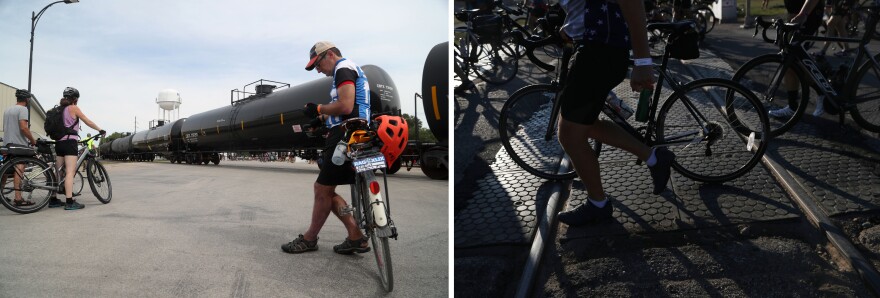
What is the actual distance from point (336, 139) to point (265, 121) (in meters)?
0.72

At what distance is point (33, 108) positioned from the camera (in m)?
1.17

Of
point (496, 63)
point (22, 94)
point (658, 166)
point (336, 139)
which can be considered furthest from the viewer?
point (496, 63)

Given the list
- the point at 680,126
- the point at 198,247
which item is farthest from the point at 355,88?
the point at 680,126

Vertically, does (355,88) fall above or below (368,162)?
above

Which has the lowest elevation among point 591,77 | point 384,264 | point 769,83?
point 384,264

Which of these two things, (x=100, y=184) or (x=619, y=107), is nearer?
(x=100, y=184)

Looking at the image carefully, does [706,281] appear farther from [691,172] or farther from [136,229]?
[136,229]

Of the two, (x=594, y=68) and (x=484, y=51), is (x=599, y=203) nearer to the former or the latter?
(x=594, y=68)

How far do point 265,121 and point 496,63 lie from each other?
126cm

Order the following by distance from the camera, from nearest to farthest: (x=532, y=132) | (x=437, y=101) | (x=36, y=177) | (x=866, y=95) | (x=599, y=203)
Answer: (x=437, y=101) < (x=36, y=177) < (x=599, y=203) < (x=532, y=132) < (x=866, y=95)

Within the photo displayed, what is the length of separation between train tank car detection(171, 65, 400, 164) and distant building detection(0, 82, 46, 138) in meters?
0.27

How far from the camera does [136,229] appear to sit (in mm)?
1113

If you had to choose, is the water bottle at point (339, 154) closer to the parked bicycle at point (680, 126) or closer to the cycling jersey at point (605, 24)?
the cycling jersey at point (605, 24)

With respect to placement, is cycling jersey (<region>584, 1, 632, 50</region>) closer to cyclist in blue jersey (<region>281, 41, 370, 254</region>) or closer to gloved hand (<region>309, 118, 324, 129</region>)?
cyclist in blue jersey (<region>281, 41, 370, 254</region>)
